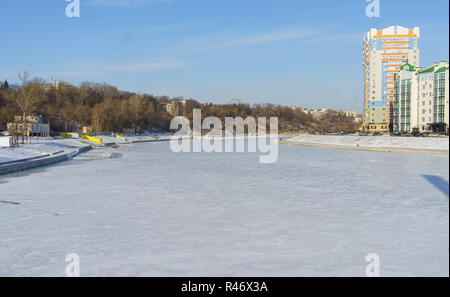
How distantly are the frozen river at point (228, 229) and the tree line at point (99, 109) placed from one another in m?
29.3

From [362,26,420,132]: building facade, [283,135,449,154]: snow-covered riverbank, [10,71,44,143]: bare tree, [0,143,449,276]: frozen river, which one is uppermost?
[362,26,420,132]: building facade

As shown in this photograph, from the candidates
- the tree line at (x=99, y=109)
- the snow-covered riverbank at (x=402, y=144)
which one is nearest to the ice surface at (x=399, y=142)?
the snow-covered riverbank at (x=402, y=144)

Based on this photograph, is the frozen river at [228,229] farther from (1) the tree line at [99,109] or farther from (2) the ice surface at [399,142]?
(1) the tree line at [99,109]

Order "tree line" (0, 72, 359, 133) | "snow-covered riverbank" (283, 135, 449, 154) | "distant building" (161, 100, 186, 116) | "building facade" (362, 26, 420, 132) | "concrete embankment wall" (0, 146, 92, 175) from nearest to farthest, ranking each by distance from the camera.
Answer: "concrete embankment wall" (0, 146, 92, 175) < "snow-covered riverbank" (283, 135, 449, 154) < "tree line" (0, 72, 359, 133) < "building facade" (362, 26, 420, 132) < "distant building" (161, 100, 186, 116)

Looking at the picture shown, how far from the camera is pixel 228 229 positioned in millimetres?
6691

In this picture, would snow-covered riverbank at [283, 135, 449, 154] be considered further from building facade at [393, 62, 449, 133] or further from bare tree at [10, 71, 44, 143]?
bare tree at [10, 71, 44, 143]

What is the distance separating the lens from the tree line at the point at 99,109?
5325 centimetres

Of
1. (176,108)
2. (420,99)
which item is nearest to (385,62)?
(420,99)

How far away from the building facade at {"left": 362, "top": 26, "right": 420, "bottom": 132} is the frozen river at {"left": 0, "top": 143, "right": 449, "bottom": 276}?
266 ft

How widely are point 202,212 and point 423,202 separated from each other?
15.9 feet

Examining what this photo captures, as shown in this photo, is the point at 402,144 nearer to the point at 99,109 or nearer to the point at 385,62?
the point at 99,109

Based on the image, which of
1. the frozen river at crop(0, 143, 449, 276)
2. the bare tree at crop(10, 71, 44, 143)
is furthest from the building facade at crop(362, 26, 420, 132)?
the frozen river at crop(0, 143, 449, 276)

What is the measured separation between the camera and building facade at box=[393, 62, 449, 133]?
5488cm

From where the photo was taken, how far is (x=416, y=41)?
289 ft
